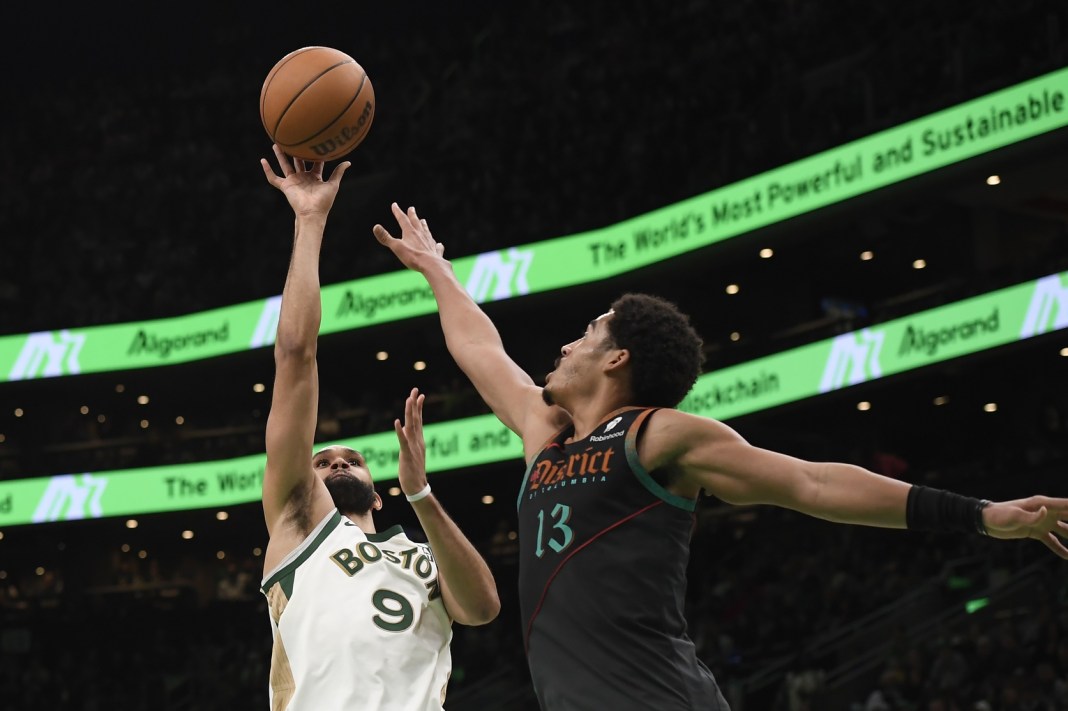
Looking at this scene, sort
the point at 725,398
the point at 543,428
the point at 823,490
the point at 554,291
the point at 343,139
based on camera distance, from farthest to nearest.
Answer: the point at 554,291, the point at 725,398, the point at 343,139, the point at 543,428, the point at 823,490

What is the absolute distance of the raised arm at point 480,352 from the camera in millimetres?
4145

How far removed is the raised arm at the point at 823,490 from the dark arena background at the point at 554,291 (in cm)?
999

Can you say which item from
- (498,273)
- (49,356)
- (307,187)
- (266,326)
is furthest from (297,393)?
(49,356)

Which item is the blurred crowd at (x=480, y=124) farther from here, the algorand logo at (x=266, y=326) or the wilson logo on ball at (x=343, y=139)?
the wilson logo on ball at (x=343, y=139)

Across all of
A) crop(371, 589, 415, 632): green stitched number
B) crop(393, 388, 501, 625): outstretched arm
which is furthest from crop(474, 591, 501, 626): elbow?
crop(371, 589, 415, 632): green stitched number

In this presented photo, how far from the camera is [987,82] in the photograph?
56.1 feet

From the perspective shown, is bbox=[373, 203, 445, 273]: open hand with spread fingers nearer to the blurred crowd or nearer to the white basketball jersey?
the white basketball jersey

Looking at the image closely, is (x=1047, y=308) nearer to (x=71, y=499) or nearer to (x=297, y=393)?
(x=297, y=393)

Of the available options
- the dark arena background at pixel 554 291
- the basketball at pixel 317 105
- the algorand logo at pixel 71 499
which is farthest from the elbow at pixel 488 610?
the algorand logo at pixel 71 499

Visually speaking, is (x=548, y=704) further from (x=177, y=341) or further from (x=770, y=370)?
(x=177, y=341)

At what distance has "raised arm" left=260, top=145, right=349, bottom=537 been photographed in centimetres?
435

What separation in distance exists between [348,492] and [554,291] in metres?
17.2

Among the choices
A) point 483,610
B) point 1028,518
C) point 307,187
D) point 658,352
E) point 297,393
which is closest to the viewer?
point 1028,518

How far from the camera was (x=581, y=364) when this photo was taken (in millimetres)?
3816
